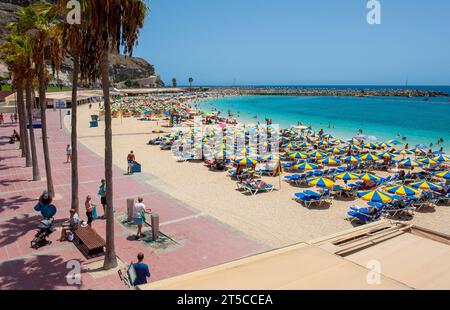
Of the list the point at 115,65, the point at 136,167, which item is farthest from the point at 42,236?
the point at 115,65

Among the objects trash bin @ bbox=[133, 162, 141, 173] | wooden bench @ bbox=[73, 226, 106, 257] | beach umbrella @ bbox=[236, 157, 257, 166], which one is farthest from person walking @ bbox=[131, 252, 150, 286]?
beach umbrella @ bbox=[236, 157, 257, 166]

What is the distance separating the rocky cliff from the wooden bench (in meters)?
82.2

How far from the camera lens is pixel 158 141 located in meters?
31.0

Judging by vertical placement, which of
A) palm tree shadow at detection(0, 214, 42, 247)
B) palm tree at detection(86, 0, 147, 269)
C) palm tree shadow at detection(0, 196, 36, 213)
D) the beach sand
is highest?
palm tree at detection(86, 0, 147, 269)

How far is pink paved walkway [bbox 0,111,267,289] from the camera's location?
29.3 feet

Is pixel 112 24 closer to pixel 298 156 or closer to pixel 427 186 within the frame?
pixel 427 186

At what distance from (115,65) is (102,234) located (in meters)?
145

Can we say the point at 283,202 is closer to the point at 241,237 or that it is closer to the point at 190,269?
the point at 241,237

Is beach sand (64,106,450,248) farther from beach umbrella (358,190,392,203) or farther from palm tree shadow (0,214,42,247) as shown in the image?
palm tree shadow (0,214,42,247)

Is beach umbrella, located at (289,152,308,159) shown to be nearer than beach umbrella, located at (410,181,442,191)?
No

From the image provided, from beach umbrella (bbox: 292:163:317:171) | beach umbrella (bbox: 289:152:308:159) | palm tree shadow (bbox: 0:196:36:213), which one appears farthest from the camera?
beach umbrella (bbox: 289:152:308:159)

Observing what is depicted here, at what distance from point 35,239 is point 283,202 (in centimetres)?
1018
